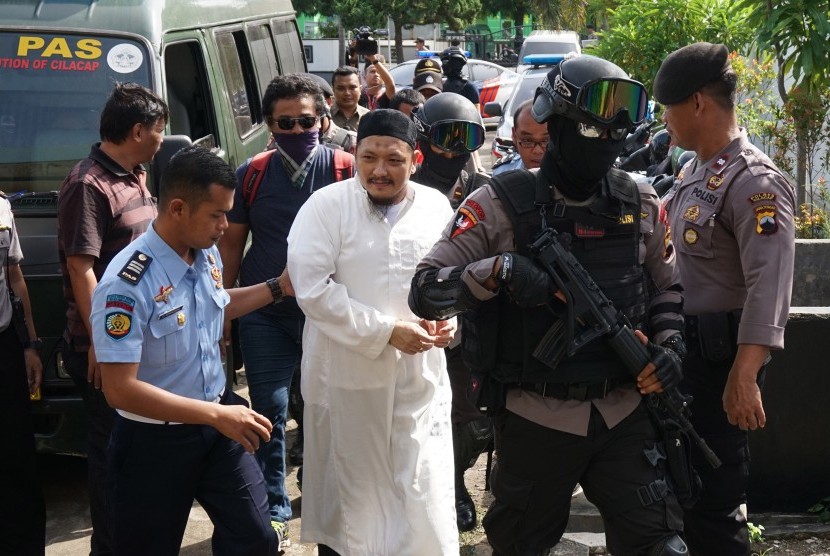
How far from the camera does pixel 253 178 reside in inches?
190

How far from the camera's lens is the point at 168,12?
17.8 feet

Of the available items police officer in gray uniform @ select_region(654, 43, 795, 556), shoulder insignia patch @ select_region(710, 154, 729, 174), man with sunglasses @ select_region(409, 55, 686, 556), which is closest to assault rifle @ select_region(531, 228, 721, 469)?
man with sunglasses @ select_region(409, 55, 686, 556)

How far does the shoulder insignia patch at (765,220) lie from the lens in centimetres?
363

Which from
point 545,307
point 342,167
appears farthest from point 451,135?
point 545,307

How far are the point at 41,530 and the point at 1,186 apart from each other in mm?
1647

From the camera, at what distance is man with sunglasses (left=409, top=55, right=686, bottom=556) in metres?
3.30

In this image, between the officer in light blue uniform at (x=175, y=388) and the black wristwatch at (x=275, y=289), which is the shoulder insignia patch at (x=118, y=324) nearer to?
the officer in light blue uniform at (x=175, y=388)

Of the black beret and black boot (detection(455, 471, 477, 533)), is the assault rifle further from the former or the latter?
black boot (detection(455, 471, 477, 533))

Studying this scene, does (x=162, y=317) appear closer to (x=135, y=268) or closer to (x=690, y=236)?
(x=135, y=268)

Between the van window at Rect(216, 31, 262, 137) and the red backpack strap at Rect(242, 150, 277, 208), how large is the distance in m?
1.46

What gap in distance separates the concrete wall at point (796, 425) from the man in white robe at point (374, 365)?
57.7 inches

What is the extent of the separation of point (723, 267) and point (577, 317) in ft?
2.81

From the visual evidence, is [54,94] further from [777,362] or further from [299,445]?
[777,362]

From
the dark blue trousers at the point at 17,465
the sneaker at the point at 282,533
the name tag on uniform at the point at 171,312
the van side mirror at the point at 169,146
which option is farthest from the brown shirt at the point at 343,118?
the name tag on uniform at the point at 171,312
